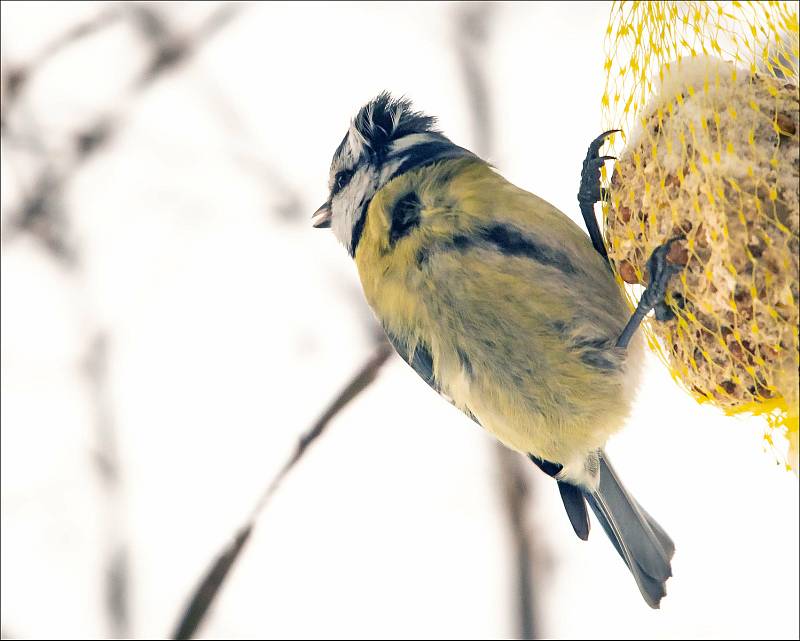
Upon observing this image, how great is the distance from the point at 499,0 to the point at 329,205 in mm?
1084

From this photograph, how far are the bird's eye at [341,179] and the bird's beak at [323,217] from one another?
0.04 metres

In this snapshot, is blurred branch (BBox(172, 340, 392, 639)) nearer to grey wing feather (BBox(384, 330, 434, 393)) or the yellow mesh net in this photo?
grey wing feather (BBox(384, 330, 434, 393))

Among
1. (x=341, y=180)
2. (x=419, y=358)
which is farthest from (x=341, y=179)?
(x=419, y=358)

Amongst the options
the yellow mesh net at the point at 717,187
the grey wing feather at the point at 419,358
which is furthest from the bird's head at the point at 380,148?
the yellow mesh net at the point at 717,187

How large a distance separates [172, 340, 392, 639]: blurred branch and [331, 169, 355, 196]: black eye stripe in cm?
47

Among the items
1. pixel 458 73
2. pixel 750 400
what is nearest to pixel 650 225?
pixel 750 400

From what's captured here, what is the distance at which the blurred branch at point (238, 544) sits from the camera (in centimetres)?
197

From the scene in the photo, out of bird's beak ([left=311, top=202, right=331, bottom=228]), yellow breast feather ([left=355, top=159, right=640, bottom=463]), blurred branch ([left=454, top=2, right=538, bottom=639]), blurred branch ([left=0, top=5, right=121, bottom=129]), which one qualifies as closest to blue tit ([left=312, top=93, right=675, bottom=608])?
yellow breast feather ([left=355, top=159, right=640, bottom=463])

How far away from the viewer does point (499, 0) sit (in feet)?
8.48

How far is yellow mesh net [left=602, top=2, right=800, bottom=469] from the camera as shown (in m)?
1.13

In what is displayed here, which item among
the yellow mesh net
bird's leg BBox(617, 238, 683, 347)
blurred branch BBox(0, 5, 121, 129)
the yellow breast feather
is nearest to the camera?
the yellow mesh net

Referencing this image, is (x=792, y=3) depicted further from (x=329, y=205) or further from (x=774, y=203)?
(x=329, y=205)

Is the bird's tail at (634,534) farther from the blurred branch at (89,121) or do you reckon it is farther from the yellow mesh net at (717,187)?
the blurred branch at (89,121)

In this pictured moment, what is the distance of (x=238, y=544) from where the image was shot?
6.57ft
